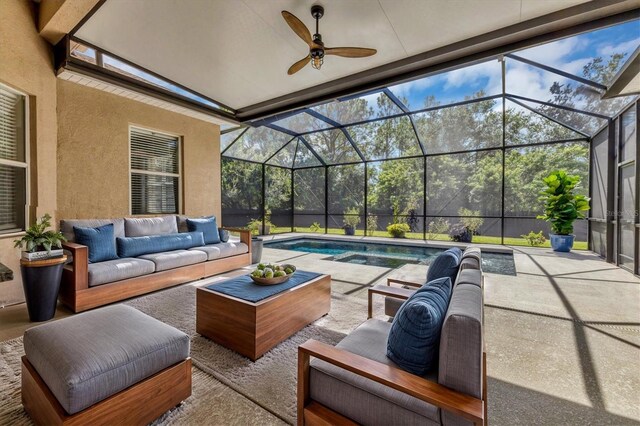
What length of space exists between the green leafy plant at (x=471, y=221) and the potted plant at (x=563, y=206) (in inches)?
78.1

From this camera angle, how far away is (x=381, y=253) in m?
7.33

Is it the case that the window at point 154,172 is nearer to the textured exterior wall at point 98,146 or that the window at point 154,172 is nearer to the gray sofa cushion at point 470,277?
the textured exterior wall at point 98,146

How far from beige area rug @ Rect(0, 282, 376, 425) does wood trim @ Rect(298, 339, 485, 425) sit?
61 cm

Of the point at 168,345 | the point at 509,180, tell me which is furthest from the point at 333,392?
the point at 509,180

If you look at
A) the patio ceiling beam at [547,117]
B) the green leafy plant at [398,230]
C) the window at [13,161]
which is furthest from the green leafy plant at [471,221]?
the window at [13,161]

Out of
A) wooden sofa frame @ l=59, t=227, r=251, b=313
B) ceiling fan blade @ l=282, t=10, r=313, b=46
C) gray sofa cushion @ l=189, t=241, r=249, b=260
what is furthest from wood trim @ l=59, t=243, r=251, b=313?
ceiling fan blade @ l=282, t=10, r=313, b=46

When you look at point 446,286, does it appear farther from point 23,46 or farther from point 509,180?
point 509,180

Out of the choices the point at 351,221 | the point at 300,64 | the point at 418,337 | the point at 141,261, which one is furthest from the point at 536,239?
the point at 141,261

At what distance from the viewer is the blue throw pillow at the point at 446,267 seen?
6.50 ft

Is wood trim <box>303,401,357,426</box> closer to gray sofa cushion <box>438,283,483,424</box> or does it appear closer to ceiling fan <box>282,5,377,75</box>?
gray sofa cushion <box>438,283,483,424</box>

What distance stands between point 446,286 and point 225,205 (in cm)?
827

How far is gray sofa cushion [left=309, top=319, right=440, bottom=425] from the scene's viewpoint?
1.12 metres

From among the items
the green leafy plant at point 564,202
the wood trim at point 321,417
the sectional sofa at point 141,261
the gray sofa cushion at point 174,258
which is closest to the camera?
the wood trim at point 321,417

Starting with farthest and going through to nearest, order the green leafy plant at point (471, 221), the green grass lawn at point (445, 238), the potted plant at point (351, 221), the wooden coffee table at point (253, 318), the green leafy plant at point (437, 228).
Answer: the potted plant at point (351, 221), the green leafy plant at point (437, 228), the green leafy plant at point (471, 221), the green grass lawn at point (445, 238), the wooden coffee table at point (253, 318)
